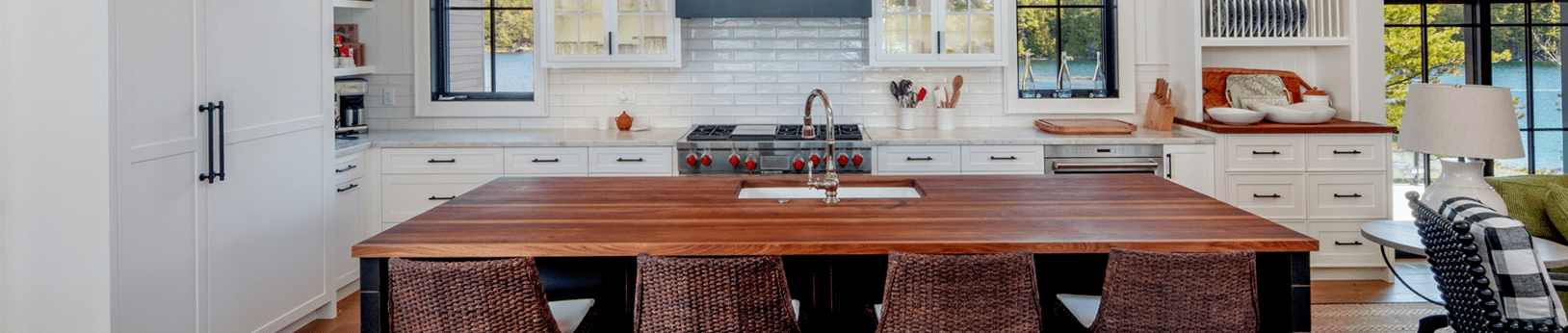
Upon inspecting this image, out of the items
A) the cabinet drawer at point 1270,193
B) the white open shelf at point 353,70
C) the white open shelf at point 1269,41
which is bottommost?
the cabinet drawer at point 1270,193

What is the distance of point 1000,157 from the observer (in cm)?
480

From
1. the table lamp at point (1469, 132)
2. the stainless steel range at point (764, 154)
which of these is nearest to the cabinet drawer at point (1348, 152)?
the table lamp at point (1469, 132)

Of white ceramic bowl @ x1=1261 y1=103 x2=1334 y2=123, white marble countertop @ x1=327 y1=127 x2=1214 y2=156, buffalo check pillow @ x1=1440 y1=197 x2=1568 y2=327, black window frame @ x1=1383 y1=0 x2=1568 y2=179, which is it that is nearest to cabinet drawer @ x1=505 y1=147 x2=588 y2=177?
white marble countertop @ x1=327 y1=127 x2=1214 y2=156

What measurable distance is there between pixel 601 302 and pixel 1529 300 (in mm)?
2095

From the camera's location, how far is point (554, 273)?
8.54ft

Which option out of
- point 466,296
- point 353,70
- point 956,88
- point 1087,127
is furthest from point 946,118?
point 466,296

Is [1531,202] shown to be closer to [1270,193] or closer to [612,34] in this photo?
[1270,193]

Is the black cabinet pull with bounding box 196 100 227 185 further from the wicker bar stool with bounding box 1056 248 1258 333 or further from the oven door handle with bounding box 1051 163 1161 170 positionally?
the oven door handle with bounding box 1051 163 1161 170

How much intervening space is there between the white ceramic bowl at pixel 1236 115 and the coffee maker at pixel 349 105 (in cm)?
425

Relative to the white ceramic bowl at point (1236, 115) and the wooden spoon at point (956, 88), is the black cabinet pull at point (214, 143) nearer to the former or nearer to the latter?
the wooden spoon at point (956, 88)

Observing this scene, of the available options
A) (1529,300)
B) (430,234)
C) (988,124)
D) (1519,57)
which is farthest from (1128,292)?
(1519,57)

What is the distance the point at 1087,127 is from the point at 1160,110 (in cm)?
42

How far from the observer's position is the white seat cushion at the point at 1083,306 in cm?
235

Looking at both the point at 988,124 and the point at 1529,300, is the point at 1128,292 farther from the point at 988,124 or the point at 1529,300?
the point at 988,124
